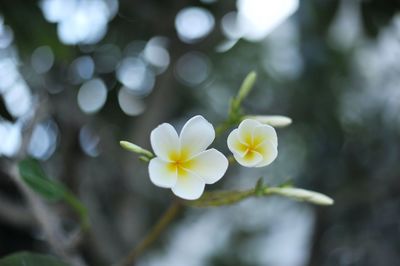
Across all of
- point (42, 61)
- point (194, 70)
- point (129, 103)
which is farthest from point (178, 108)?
point (42, 61)

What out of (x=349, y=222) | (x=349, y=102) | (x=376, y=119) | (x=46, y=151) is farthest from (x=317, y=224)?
(x=46, y=151)

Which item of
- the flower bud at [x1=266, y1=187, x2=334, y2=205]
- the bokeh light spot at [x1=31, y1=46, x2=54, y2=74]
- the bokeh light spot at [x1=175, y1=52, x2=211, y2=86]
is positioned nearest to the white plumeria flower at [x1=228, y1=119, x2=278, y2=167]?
the flower bud at [x1=266, y1=187, x2=334, y2=205]

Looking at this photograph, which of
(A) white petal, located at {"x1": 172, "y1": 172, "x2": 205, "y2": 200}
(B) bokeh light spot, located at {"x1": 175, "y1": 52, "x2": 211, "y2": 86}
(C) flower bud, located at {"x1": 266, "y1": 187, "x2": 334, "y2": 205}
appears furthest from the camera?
(B) bokeh light spot, located at {"x1": 175, "y1": 52, "x2": 211, "y2": 86}

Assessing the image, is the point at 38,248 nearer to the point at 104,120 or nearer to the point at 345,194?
the point at 104,120

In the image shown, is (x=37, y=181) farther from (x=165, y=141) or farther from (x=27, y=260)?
(x=165, y=141)

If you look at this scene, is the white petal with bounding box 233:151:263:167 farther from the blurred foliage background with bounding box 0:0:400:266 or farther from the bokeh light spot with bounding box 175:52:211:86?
the bokeh light spot with bounding box 175:52:211:86

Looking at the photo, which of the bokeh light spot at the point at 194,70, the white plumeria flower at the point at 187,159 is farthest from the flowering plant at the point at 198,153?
the bokeh light spot at the point at 194,70

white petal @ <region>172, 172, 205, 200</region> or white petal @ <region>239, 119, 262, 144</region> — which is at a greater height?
white petal @ <region>239, 119, 262, 144</region>
